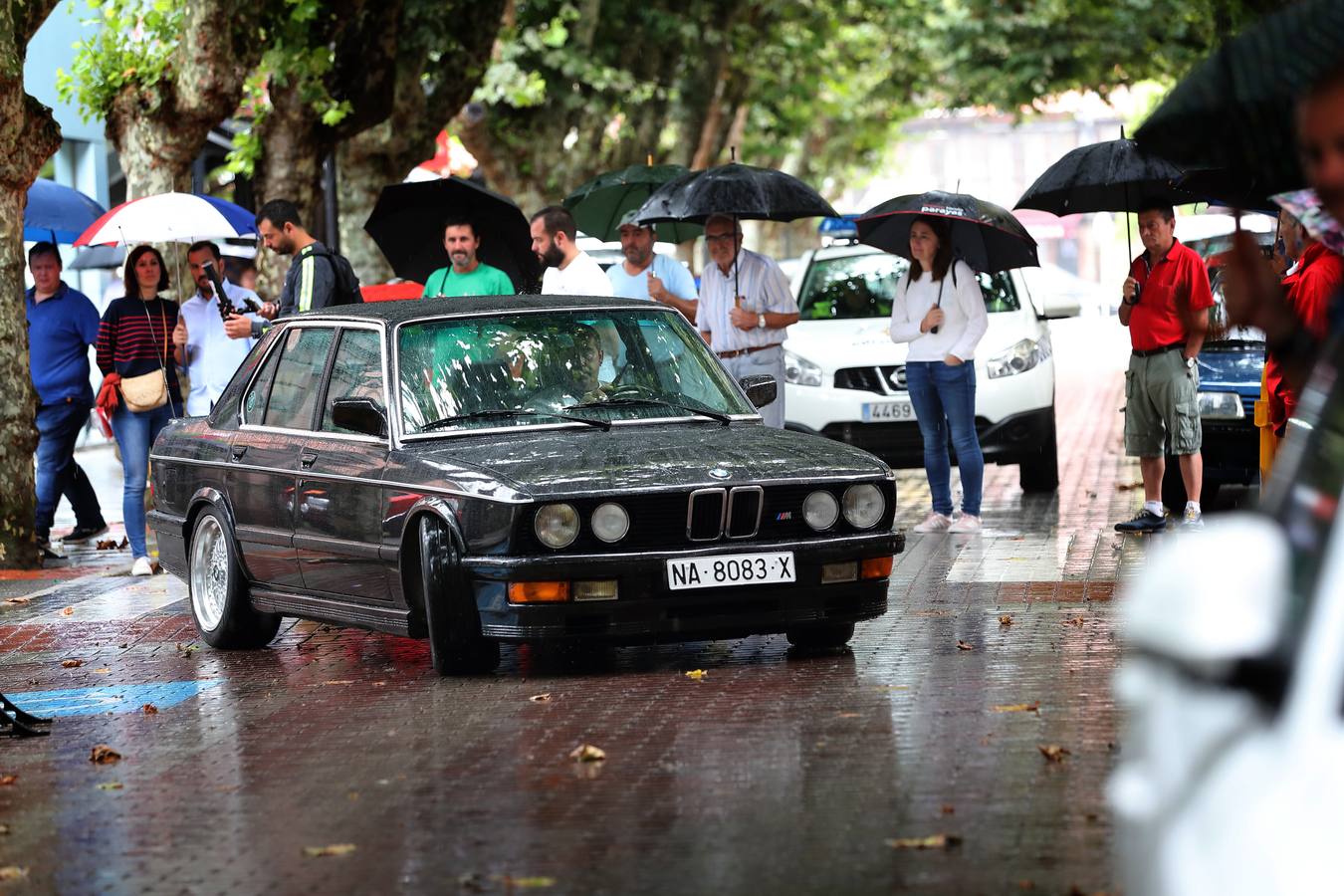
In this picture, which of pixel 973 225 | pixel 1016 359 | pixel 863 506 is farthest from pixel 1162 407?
pixel 863 506

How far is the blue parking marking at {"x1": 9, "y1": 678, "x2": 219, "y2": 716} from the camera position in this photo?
8898mm

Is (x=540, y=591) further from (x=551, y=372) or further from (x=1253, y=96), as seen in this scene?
(x=1253, y=96)

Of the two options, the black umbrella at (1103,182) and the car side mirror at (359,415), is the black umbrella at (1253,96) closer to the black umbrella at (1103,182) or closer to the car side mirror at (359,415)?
the car side mirror at (359,415)

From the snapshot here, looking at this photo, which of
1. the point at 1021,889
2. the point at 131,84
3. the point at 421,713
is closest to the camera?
the point at 1021,889

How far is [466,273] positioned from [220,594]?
2715 mm

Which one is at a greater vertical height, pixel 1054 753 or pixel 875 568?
pixel 875 568

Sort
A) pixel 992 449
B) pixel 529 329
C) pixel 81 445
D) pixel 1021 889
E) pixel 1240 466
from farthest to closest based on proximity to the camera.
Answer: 1. pixel 81 445
2. pixel 992 449
3. pixel 1240 466
4. pixel 529 329
5. pixel 1021 889

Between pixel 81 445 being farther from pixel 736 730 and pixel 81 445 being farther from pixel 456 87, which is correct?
pixel 736 730

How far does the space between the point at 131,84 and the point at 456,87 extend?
19.0 ft

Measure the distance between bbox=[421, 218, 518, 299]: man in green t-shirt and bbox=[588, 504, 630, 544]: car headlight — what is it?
4174mm

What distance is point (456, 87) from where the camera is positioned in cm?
2364

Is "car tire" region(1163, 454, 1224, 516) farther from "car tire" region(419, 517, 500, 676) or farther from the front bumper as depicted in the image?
"car tire" region(419, 517, 500, 676)

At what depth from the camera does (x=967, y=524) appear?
47.2 feet

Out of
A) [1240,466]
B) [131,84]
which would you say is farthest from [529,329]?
[131,84]
